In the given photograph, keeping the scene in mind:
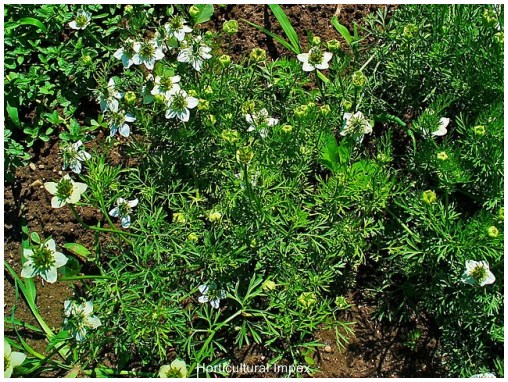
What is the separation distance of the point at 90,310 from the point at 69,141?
1048mm

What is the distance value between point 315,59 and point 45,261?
1345 mm

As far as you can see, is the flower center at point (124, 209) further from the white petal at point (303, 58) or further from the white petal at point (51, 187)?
the white petal at point (303, 58)

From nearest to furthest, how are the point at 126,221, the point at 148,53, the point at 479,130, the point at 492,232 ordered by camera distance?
1. the point at 492,232
2. the point at 479,130
3. the point at 126,221
4. the point at 148,53

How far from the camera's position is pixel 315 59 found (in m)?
2.55

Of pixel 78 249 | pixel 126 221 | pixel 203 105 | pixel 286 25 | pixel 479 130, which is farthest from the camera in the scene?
pixel 286 25

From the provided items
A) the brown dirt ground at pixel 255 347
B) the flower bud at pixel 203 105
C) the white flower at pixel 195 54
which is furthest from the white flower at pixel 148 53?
the brown dirt ground at pixel 255 347

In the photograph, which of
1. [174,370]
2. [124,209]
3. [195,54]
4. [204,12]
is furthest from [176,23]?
[174,370]

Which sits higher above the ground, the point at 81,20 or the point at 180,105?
the point at 81,20

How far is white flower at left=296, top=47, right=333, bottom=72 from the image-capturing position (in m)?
2.54

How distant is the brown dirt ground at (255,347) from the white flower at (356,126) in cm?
68

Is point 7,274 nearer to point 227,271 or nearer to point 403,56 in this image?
point 227,271

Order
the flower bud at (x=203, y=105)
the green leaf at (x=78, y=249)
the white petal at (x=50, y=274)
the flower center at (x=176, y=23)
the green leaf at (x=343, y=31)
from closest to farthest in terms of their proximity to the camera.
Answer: the white petal at (x=50, y=274)
the flower bud at (x=203, y=105)
the flower center at (x=176, y=23)
the green leaf at (x=78, y=249)
the green leaf at (x=343, y=31)

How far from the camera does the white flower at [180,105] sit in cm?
261

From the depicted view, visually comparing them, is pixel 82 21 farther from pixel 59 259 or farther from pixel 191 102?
pixel 59 259
